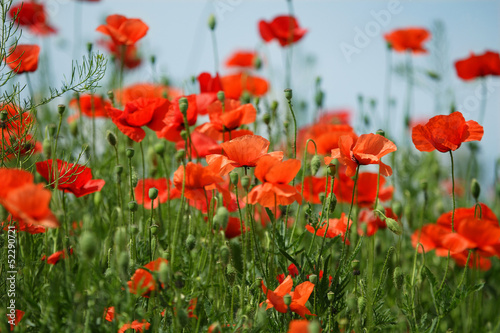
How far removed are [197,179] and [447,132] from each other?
0.71 meters

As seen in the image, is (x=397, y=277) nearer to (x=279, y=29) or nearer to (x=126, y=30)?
(x=126, y=30)

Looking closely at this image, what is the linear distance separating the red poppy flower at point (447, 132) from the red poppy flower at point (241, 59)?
2.02 m

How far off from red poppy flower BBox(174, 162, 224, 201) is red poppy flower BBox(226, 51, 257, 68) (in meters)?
2.05

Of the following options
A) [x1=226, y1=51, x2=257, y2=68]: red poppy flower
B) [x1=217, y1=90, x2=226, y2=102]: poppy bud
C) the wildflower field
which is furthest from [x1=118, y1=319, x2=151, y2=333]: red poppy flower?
[x1=226, y1=51, x2=257, y2=68]: red poppy flower

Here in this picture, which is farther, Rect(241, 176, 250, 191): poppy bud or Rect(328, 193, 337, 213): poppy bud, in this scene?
Rect(328, 193, 337, 213): poppy bud

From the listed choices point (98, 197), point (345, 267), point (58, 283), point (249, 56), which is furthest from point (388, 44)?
point (58, 283)

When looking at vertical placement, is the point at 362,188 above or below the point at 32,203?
below

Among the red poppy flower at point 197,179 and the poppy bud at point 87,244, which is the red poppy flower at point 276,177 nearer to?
the red poppy flower at point 197,179

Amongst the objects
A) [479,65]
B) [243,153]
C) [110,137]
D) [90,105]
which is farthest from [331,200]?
[479,65]

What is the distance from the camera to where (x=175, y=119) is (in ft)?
5.63

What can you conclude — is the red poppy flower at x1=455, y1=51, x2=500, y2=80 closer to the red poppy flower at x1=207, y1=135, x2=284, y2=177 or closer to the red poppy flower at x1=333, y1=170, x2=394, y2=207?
the red poppy flower at x1=333, y1=170, x2=394, y2=207

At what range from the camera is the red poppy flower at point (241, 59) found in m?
3.42

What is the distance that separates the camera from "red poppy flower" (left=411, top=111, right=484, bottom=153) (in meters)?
1.47

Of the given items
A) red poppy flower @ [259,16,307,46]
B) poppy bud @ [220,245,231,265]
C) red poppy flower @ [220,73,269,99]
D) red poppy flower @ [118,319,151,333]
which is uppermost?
red poppy flower @ [259,16,307,46]
